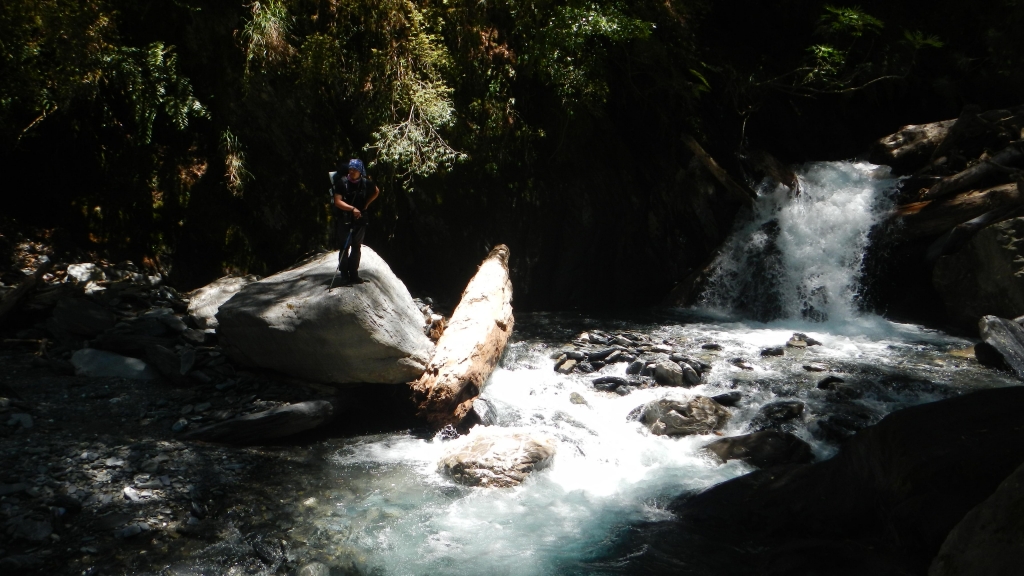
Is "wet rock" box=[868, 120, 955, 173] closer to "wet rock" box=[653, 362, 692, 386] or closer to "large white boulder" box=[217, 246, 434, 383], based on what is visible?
"wet rock" box=[653, 362, 692, 386]

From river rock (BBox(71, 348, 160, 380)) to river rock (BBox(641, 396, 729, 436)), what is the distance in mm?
4624

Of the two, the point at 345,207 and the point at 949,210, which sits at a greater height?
the point at 949,210

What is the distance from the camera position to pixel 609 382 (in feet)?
25.1

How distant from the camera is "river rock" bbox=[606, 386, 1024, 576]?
391 cm

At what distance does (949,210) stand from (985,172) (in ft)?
2.49

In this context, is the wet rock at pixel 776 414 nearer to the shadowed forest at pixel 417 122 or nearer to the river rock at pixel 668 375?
the river rock at pixel 668 375

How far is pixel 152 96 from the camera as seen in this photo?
27.4 feet

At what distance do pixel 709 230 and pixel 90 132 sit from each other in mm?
9570

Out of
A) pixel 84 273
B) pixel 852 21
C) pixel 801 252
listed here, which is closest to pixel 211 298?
pixel 84 273

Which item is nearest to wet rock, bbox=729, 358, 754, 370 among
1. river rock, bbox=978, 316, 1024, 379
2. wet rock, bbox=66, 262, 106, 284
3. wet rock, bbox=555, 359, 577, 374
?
wet rock, bbox=555, 359, 577, 374

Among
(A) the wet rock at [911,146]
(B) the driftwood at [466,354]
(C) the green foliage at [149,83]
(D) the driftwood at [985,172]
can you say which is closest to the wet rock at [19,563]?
(B) the driftwood at [466,354]

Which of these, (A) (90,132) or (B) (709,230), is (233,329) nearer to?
(A) (90,132)

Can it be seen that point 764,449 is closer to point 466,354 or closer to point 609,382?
point 609,382

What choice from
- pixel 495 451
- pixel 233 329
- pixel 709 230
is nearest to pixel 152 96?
pixel 233 329
